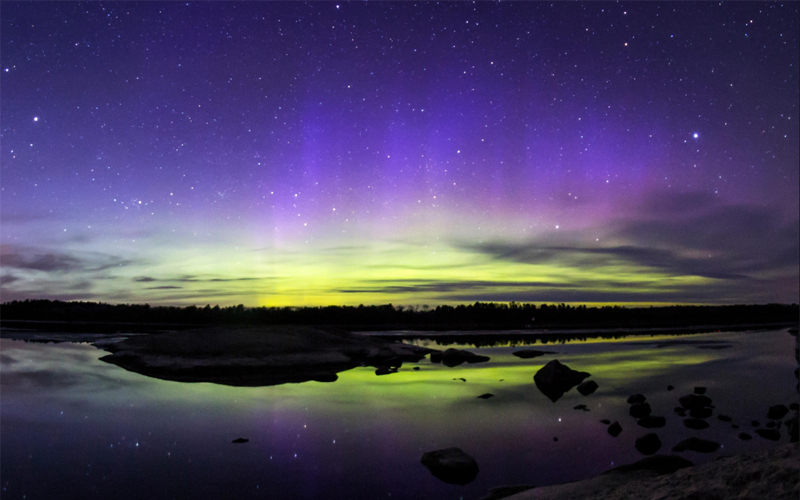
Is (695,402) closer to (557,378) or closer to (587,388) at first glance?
(587,388)

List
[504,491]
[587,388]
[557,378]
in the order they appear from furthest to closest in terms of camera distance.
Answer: [557,378] < [587,388] < [504,491]

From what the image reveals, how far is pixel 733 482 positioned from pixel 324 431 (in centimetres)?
1048

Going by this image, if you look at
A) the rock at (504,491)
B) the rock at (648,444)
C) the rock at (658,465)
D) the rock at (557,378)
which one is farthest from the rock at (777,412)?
the rock at (504,491)

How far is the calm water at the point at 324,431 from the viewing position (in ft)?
31.2

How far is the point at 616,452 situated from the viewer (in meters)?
11.2

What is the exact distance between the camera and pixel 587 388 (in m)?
19.2

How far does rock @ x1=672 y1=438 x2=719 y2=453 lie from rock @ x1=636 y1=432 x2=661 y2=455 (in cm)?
42

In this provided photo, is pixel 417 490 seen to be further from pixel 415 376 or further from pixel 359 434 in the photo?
pixel 415 376

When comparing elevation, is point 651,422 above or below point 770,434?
below

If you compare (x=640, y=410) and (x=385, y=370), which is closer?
(x=640, y=410)

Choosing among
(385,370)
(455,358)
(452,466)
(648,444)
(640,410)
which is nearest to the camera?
(452,466)

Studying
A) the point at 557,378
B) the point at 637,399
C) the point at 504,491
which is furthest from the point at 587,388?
the point at 504,491

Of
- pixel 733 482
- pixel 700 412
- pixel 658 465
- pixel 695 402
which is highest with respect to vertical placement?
pixel 733 482

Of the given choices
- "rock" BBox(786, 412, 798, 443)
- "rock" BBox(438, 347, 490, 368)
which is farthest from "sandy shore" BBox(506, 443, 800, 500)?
"rock" BBox(438, 347, 490, 368)
